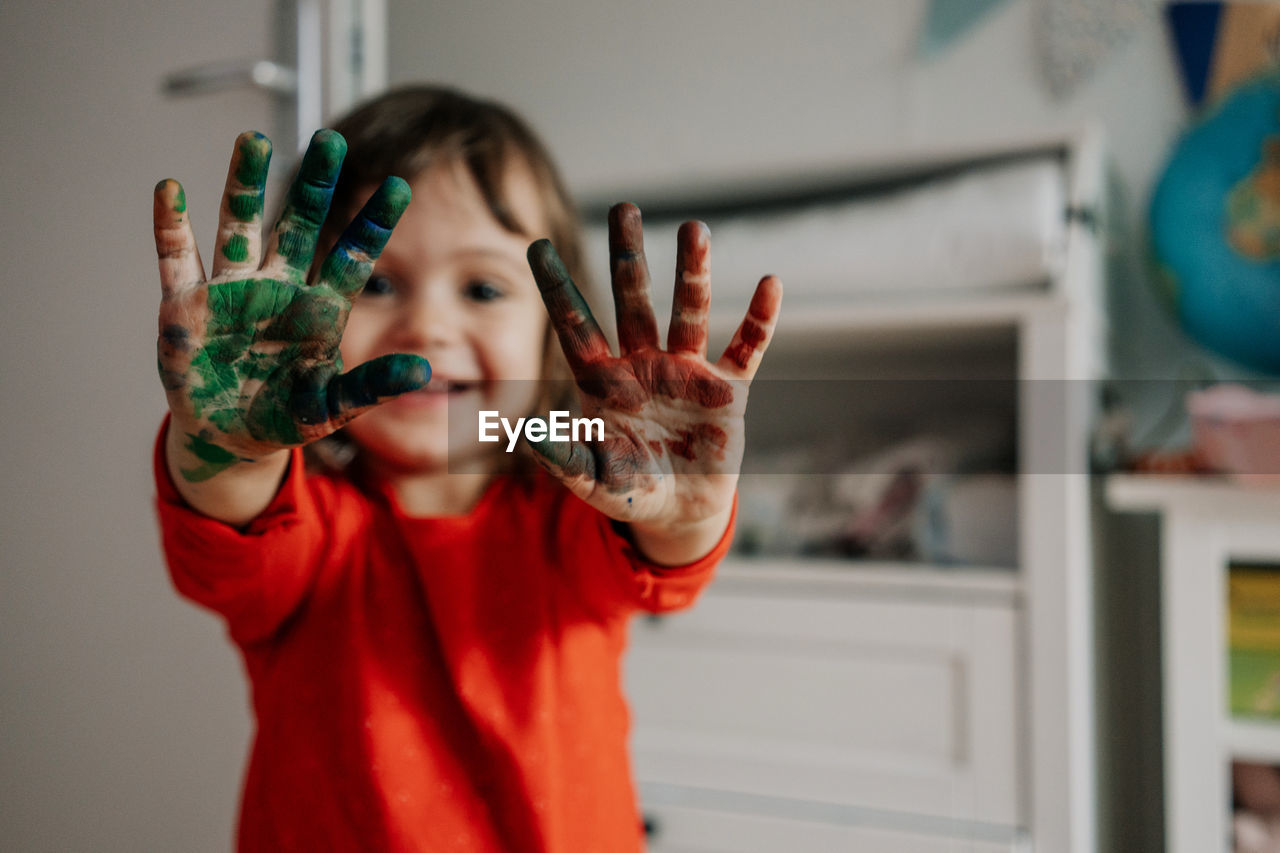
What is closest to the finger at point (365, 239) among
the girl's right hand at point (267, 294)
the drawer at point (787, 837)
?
the girl's right hand at point (267, 294)

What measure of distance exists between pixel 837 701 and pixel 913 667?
0.07 metres

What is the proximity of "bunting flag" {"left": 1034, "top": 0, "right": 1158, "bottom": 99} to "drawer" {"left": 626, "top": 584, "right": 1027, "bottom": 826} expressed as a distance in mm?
595

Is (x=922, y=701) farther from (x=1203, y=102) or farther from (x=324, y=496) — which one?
(x=1203, y=102)

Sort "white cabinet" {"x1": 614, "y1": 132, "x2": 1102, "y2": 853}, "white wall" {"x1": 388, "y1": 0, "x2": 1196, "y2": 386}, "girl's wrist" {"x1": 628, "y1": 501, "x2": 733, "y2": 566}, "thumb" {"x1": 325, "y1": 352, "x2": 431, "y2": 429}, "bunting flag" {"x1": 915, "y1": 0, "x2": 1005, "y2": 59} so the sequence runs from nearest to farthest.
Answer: "thumb" {"x1": 325, "y1": 352, "x2": 431, "y2": 429} → "girl's wrist" {"x1": 628, "y1": 501, "x2": 733, "y2": 566} → "white wall" {"x1": 388, "y1": 0, "x2": 1196, "y2": 386} → "white cabinet" {"x1": 614, "y1": 132, "x2": 1102, "y2": 853} → "bunting flag" {"x1": 915, "y1": 0, "x2": 1005, "y2": 59}

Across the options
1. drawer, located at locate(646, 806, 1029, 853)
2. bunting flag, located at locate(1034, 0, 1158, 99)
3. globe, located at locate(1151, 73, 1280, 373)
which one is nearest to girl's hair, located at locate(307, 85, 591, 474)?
drawer, located at locate(646, 806, 1029, 853)

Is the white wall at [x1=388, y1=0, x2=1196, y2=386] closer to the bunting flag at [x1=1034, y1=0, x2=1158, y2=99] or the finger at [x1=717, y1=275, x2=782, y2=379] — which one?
the bunting flag at [x1=1034, y1=0, x2=1158, y2=99]

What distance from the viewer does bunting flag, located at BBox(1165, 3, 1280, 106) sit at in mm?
927

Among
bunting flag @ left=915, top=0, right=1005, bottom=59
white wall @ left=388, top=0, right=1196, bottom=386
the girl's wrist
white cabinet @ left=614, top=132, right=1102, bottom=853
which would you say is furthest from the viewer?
bunting flag @ left=915, top=0, right=1005, bottom=59

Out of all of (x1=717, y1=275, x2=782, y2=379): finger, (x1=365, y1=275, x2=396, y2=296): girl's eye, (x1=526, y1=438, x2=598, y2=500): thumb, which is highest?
A: (x1=365, y1=275, x2=396, y2=296): girl's eye

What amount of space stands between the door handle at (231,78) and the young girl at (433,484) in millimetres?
70

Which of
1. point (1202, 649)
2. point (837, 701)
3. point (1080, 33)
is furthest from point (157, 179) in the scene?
point (1080, 33)

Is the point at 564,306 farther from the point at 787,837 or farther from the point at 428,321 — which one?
the point at 787,837

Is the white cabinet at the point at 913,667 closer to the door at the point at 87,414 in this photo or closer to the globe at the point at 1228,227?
the globe at the point at 1228,227

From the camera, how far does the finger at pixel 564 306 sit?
0.24 metres
